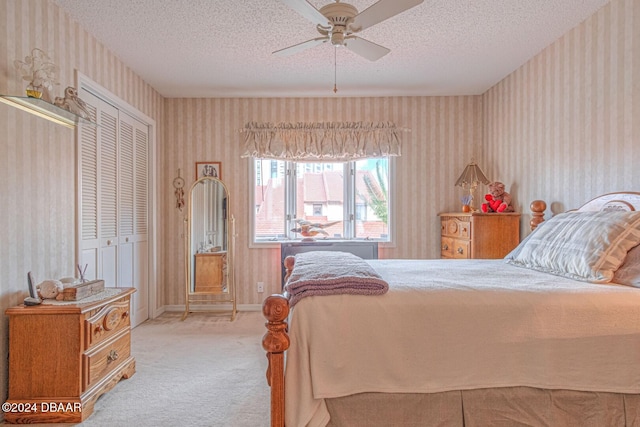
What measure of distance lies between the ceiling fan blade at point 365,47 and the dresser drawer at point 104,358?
7.94ft

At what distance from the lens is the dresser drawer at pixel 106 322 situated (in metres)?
2.27

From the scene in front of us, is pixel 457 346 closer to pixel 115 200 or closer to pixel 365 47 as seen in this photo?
pixel 365 47

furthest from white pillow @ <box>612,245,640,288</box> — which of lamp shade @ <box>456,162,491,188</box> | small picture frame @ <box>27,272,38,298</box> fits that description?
small picture frame @ <box>27,272,38,298</box>

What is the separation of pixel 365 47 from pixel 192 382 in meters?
2.53

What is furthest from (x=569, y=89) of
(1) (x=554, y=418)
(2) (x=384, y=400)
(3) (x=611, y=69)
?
(2) (x=384, y=400)

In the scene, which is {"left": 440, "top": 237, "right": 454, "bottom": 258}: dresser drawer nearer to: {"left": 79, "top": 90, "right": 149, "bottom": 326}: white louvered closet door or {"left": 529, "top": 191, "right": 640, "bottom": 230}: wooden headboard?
{"left": 529, "top": 191, "right": 640, "bottom": 230}: wooden headboard

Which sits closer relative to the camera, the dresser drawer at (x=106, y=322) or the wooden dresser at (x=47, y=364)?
the wooden dresser at (x=47, y=364)

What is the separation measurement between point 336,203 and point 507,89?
2234 mm

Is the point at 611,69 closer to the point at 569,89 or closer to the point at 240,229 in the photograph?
the point at 569,89

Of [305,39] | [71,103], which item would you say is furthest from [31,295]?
[305,39]

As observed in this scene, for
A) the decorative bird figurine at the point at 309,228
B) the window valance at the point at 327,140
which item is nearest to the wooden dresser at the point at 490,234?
the window valance at the point at 327,140

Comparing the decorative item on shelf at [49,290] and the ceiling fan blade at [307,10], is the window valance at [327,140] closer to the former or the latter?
the ceiling fan blade at [307,10]

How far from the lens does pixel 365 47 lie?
2557mm

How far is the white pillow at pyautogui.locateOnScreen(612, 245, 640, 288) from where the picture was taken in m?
1.81
